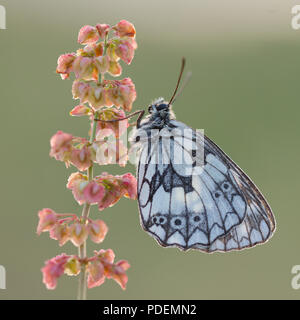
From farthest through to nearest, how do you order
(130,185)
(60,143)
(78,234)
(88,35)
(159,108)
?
1. (159,108)
2. (130,185)
3. (88,35)
4. (60,143)
5. (78,234)

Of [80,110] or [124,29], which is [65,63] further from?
[124,29]

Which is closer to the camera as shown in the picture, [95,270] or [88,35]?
[95,270]

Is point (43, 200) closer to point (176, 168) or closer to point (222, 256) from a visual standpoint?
point (222, 256)

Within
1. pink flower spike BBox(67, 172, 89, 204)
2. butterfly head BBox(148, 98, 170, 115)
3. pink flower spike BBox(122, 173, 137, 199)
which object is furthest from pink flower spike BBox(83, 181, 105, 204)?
butterfly head BBox(148, 98, 170, 115)

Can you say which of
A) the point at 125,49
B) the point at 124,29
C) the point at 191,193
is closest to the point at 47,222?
the point at 125,49

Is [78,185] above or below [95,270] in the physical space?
above

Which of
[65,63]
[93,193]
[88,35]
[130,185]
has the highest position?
[88,35]

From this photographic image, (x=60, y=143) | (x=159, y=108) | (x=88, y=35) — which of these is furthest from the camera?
(x=159, y=108)
